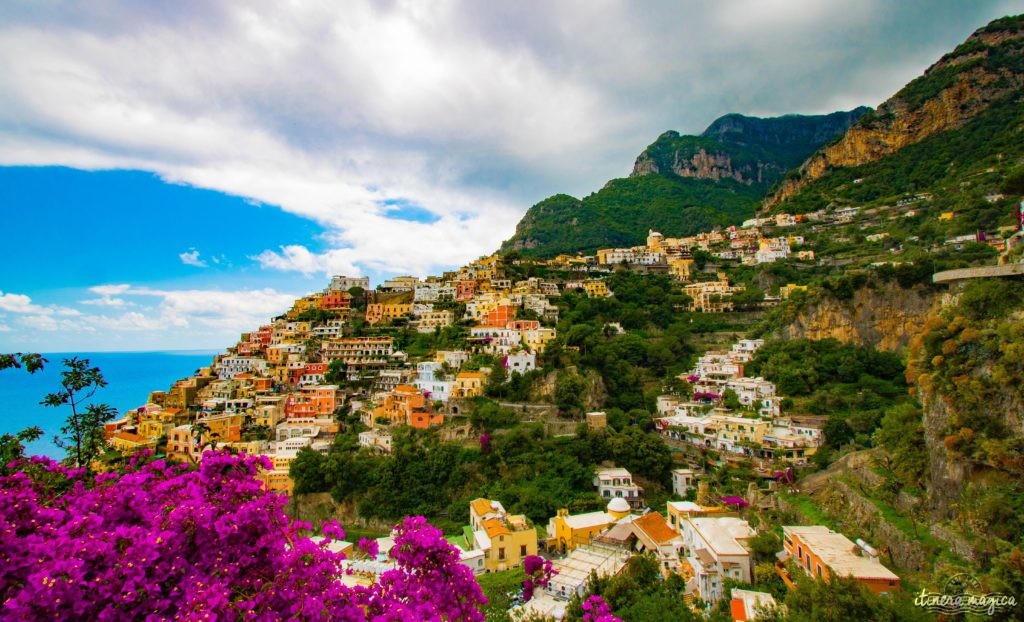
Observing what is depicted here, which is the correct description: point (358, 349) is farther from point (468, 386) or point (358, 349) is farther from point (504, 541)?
point (504, 541)

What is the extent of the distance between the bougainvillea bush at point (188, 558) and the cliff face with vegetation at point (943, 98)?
85.3 m

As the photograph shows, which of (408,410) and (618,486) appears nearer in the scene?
(618,486)

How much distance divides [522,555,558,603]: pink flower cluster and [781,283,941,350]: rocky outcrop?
29.0 m

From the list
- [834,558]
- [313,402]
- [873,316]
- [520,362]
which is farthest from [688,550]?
[313,402]

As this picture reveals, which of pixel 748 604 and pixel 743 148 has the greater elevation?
pixel 743 148

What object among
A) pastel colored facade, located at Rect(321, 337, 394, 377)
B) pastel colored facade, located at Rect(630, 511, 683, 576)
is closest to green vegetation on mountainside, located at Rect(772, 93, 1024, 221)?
pastel colored facade, located at Rect(630, 511, 683, 576)

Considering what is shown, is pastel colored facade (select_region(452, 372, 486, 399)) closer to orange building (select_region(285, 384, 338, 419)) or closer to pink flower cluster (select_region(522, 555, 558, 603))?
orange building (select_region(285, 384, 338, 419))

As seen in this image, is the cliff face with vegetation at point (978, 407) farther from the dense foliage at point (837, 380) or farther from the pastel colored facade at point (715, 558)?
the dense foliage at point (837, 380)

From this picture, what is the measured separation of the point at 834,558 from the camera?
12.4 metres

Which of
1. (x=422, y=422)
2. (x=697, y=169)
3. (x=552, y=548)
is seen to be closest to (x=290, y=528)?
(x=552, y=548)

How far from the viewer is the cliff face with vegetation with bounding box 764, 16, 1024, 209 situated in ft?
204

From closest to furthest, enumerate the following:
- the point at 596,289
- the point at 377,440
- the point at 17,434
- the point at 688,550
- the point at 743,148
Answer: the point at 17,434, the point at 688,550, the point at 377,440, the point at 596,289, the point at 743,148

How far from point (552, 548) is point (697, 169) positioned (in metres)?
118

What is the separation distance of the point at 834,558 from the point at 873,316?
28588 mm
